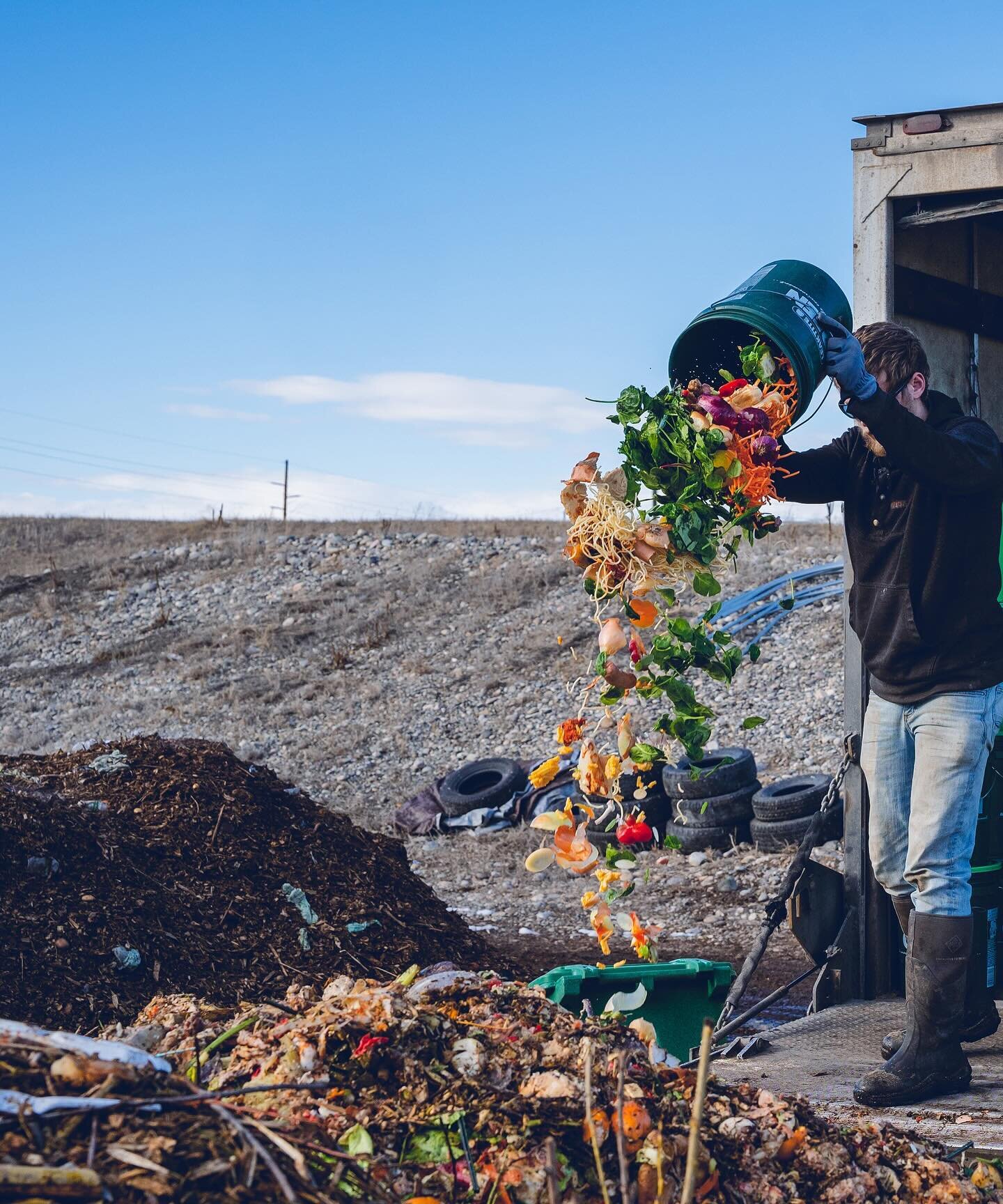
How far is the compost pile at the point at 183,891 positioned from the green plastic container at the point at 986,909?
275 centimetres

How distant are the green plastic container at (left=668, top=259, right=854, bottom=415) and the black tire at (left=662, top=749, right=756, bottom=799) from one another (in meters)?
5.87

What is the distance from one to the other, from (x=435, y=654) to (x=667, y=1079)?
1704cm

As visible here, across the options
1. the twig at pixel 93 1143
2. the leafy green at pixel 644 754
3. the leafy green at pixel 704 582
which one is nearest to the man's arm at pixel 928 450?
the leafy green at pixel 704 582

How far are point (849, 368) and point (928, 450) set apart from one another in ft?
1.12

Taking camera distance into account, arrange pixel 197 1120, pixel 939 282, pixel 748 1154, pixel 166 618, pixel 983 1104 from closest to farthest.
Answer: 1. pixel 197 1120
2. pixel 748 1154
3. pixel 983 1104
4. pixel 939 282
5. pixel 166 618

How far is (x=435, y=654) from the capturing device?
64.2 feet

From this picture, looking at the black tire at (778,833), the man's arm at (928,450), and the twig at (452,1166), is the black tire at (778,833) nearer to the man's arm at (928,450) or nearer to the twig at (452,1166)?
the man's arm at (928,450)

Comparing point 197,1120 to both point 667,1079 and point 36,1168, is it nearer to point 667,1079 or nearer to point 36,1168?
point 36,1168

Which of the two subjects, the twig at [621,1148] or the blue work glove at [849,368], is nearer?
the twig at [621,1148]

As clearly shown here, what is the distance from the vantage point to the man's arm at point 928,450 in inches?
144

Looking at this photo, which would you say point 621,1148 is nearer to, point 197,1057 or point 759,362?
point 197,1057

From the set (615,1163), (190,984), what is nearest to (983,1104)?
(615,1163)

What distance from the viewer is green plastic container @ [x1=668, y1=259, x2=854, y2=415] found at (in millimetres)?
3836

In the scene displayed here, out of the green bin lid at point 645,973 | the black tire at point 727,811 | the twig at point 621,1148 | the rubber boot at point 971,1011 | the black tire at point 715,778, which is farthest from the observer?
the black tire at point 715,778
